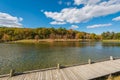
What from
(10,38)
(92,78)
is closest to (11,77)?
(92,78)

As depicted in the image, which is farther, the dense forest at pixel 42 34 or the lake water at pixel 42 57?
the dense forest at pixel 42 34

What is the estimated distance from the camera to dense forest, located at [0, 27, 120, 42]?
287 ft

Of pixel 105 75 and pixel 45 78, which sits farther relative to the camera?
pixel 105 75

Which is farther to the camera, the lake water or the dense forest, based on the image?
the dense forest

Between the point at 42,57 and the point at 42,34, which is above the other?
the point at 42,34

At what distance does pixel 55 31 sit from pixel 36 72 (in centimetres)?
9053

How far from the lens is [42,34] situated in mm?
95188

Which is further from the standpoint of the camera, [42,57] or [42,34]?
[42,34]

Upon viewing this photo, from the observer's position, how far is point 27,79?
282 inches

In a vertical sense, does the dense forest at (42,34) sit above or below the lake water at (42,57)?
above

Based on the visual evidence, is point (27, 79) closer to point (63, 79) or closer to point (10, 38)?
point (63, 79)

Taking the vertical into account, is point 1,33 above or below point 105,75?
above

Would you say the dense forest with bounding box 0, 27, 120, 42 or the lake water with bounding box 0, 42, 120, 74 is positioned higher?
the dense forest with bounding box 0, 27, 120, 42

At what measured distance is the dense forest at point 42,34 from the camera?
87.4 m
